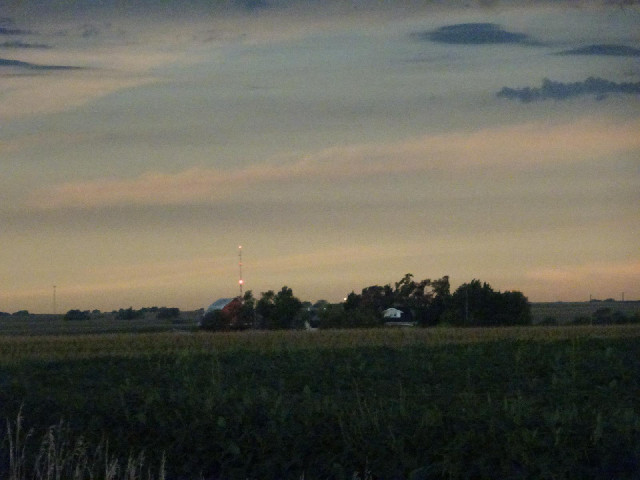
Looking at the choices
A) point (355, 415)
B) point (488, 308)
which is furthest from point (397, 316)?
point (355, 415)

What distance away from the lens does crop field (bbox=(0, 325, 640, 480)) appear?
356 inches

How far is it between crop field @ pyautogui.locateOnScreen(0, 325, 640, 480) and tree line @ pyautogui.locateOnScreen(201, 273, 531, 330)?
118 feet

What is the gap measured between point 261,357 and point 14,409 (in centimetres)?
681

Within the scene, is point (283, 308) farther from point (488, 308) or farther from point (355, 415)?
point (355, 415)

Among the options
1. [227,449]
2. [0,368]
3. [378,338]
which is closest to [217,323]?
[378,338]

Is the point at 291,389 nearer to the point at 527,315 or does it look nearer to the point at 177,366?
the point at 177,366

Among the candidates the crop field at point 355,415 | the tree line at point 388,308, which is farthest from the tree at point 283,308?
the crop field at point 355,415

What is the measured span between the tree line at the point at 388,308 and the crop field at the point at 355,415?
35.9 metres

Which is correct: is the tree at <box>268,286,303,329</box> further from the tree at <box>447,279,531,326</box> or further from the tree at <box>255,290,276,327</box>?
the tree at <box>447,279,531,326</box>

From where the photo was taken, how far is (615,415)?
961cm

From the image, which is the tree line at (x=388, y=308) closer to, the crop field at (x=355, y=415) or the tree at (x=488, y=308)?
the tree at (x=488, y=308)

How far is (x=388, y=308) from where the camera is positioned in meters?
63.8

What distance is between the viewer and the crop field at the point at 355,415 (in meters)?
9.04

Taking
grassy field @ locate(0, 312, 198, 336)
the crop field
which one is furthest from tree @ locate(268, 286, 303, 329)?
the crop field
